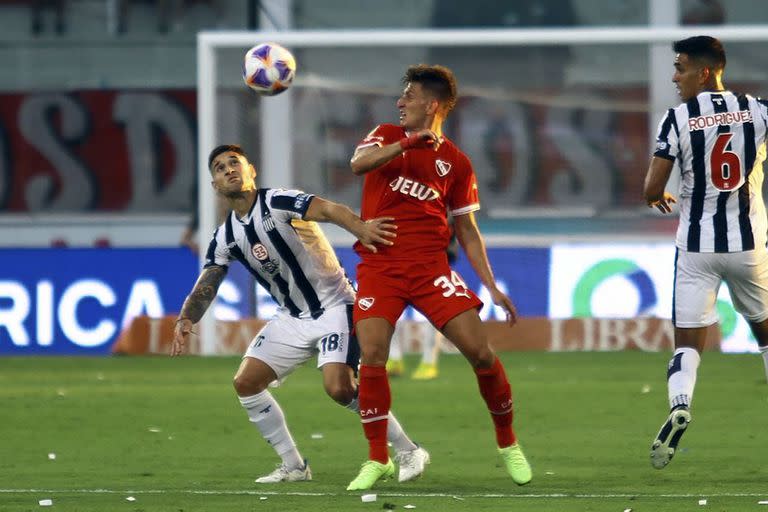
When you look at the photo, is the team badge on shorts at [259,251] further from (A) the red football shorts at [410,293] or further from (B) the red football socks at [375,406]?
(B) the red football socks at [375,406]

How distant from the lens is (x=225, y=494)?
7.58 metres

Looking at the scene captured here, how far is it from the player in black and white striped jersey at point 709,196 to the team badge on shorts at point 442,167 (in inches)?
37.0

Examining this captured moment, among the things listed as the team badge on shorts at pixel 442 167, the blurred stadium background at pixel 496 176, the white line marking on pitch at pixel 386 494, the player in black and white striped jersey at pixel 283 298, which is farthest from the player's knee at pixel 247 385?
the blurred stadium background at pixel 496 176

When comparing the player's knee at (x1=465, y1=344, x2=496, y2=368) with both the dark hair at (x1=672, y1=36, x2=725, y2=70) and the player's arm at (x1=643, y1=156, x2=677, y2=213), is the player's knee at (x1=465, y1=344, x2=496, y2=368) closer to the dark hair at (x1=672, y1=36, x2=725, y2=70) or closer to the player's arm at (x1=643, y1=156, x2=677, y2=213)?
the player's arm at (x1=643, y1=156, x2=677, y2=213)

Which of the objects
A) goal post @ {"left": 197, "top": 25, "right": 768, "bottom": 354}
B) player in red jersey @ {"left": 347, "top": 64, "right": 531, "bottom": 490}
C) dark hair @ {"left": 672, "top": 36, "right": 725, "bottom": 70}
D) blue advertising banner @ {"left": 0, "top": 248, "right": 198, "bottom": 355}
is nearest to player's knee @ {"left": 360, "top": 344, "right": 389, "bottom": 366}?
player in red jersey @ {"left": 347, "top": 64, "right": 531, "bottom": 490}

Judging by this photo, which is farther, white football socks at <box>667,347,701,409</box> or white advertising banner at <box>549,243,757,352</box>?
white advertising banner at <box>549,243,757,352</box>

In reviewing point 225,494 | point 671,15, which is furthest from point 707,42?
point 671,15

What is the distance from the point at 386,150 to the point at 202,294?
133cm

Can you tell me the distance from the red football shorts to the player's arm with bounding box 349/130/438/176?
473 mm

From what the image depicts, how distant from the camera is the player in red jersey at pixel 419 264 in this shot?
7.55 meters

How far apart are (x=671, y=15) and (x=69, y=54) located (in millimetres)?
11041

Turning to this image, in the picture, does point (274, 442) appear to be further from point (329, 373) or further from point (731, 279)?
point (731, 279)

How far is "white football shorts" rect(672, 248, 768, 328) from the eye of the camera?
7848 millimetres

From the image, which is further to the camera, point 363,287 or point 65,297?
point 65,297
